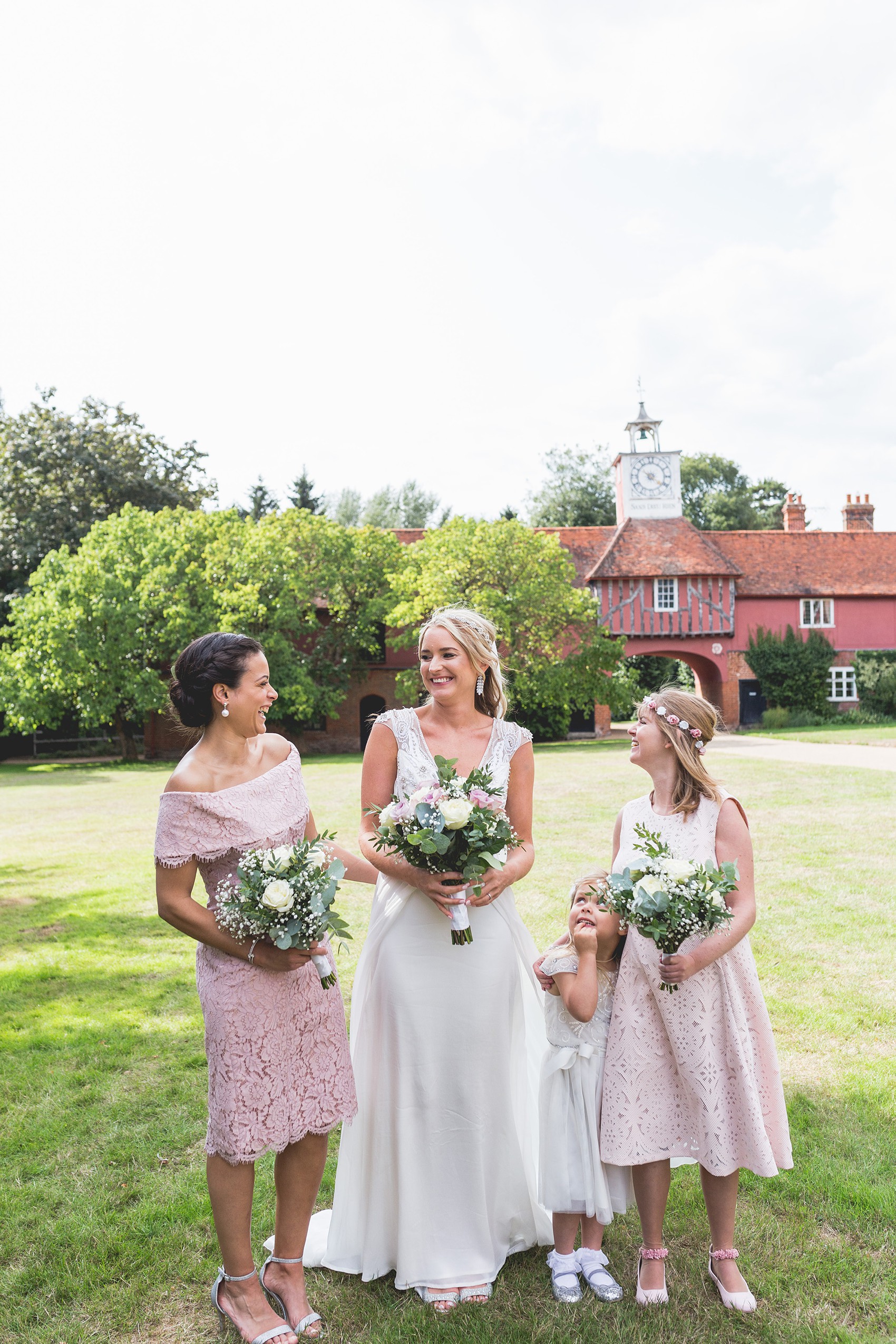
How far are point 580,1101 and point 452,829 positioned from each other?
124 centimetres

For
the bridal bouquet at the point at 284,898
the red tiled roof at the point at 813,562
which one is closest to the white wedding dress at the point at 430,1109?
the bridal bouquet at the point at 284,898

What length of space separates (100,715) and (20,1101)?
1044 inches

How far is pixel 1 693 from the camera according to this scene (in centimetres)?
3066

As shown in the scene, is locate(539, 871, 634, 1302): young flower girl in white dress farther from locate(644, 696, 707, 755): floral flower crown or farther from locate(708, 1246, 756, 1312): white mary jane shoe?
locate(644, 696, 707, 755): floral flower crown

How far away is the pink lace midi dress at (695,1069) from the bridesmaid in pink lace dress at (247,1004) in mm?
1008

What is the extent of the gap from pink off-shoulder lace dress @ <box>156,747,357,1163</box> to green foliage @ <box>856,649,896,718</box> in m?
40.5

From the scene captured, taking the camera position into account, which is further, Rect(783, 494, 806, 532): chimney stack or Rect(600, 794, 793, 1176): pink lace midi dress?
Rect(783, 494, 806, 532): chimney stack

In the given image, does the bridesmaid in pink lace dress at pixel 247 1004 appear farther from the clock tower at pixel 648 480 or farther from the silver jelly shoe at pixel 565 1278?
the clock tower at pixel 648 480

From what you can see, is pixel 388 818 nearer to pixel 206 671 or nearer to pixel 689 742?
pixel 206 671

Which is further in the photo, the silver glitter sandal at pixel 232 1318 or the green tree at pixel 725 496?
the green tree at pixel 725 496

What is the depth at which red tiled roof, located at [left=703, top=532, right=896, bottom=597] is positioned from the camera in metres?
40.4

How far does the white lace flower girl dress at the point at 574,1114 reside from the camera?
10.8 feet

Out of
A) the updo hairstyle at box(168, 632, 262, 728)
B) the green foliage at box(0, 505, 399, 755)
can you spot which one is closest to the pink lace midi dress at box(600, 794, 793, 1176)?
the updo hairstyle at box(168, 632, 262, 728)

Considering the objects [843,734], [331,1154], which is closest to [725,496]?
[843,734]
